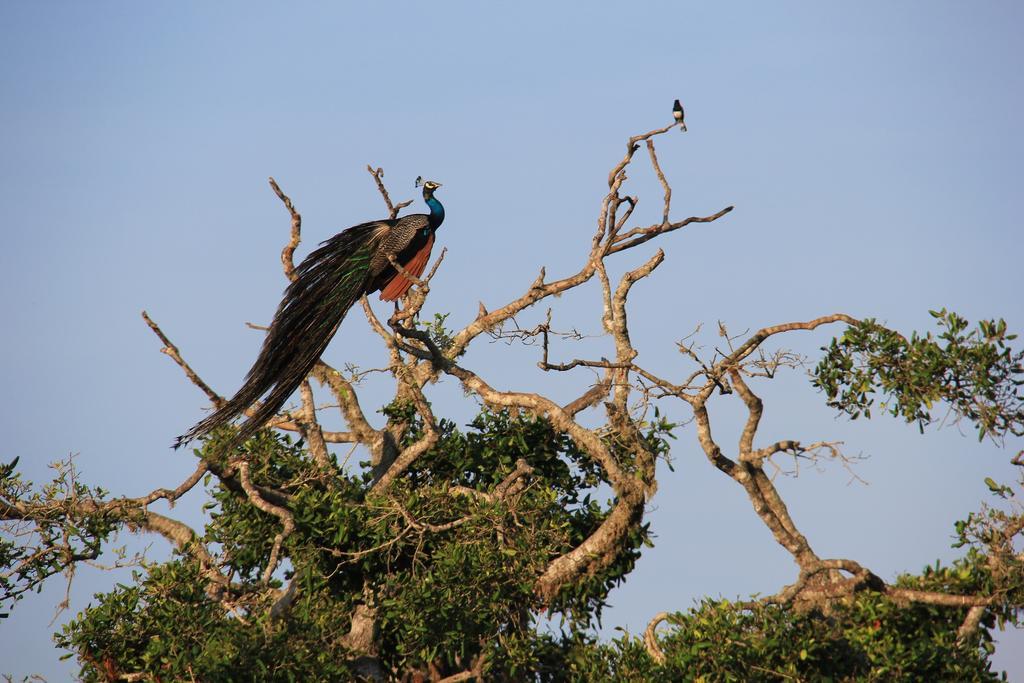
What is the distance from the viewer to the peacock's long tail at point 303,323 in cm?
1098

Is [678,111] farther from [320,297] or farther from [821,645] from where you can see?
[821,645]

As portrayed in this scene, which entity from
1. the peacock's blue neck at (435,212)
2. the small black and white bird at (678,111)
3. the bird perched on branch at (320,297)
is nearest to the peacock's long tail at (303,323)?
the bird perched on branch at (320,297)

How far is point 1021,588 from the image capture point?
8.64 meters

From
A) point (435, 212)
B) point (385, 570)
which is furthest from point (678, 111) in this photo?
point (385, 570)

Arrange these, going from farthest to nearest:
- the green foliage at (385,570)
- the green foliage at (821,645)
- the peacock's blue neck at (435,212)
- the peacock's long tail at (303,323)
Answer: the peacock's blue neck at (435,212), the peacock's long tail at (303,323), the green foliage at (385,570), the green foliage at (821,645)

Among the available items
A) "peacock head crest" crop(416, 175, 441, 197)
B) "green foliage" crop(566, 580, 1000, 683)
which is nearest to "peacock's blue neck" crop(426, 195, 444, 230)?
"peacock head crest" crop(416, 175, 441, 197)

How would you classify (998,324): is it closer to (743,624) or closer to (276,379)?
(743,624)

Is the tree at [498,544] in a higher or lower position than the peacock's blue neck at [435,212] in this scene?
lower

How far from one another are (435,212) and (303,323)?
2.78 m

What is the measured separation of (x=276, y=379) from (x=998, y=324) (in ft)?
20.9

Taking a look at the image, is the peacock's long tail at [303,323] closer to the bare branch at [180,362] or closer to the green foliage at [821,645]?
the bare branch at [180,362]

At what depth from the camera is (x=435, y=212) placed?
14.2 m

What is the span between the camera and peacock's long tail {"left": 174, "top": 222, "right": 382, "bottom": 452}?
11.0m

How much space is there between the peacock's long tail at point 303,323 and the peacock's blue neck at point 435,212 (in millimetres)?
990
